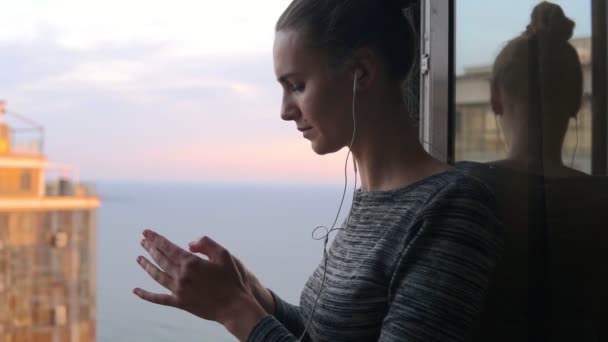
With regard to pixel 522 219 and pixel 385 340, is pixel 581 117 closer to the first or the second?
pixel 522 219

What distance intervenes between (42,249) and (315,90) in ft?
17.8

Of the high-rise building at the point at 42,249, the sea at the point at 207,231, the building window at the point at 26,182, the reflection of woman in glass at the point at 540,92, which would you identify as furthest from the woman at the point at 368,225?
the building window at the point at 26,182

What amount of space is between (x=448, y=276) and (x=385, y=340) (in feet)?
0.24

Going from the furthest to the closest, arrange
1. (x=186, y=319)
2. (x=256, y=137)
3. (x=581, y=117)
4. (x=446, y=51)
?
(x=256, y=137) → (x=186, y=319) → (x=446, y=51) → (x=581, y=117)

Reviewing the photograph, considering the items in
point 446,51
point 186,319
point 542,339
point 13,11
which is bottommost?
point 186,319

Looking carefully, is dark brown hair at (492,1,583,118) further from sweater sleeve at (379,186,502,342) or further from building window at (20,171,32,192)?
building window at (20,171,32,192)

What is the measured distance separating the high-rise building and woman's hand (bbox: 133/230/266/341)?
314cm

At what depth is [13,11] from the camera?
2357mm

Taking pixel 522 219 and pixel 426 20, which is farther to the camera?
pixel 426 20

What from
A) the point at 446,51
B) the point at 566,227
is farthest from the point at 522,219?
the point at 446,51

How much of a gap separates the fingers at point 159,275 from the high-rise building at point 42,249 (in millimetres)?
3123

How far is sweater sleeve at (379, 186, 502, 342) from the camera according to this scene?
1.60 feet

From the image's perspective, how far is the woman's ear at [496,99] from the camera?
2.26 ft

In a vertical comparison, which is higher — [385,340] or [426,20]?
[426,20]
